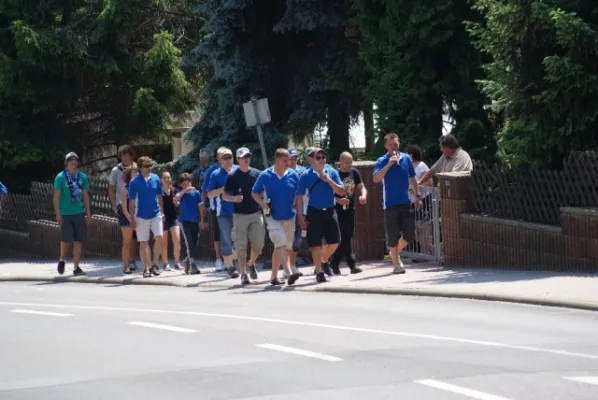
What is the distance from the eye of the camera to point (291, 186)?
17594 mm

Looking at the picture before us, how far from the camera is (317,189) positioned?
17812 mm


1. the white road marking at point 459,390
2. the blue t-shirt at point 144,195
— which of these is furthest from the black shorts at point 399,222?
the white road marking at point 459,390

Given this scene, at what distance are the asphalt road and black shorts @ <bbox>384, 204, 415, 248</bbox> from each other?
1.82 m

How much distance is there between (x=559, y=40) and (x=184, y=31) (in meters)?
→ 17.2

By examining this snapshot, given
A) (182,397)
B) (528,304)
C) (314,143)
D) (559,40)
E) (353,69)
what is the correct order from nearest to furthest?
1. (182,397)
2. (528,304)
3. (559,40)
4. (353,69)
5. (314,143)

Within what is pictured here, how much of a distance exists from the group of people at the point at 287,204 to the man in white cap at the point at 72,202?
763 millimetres

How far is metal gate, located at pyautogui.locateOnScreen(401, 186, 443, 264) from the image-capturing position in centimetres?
1905

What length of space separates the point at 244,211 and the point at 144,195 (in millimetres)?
2663

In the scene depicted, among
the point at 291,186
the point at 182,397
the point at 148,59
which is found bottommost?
the point at 182,397

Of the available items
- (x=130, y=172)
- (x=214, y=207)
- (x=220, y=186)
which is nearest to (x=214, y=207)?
(x=214, y=207)

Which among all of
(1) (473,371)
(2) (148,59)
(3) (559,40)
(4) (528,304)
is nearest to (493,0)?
(3) (559,40)

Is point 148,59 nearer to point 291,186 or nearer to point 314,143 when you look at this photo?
point 314,143

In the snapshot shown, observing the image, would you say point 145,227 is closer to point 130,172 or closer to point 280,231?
point 130,172

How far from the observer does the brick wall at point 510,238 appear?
648 inches
